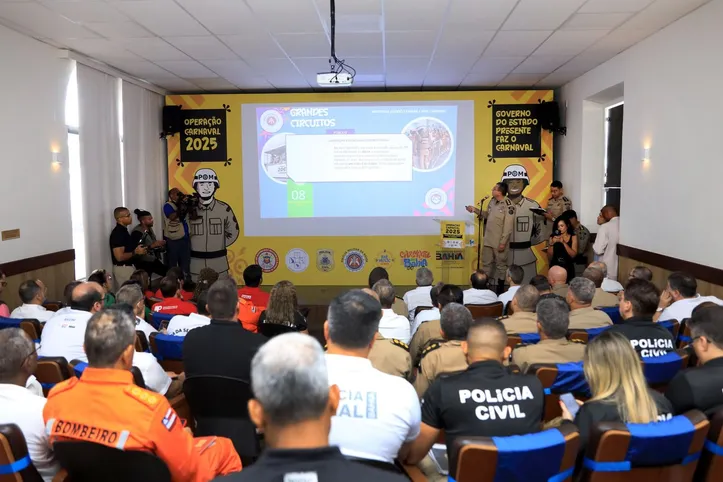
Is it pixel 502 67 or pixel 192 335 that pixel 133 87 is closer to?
pixel 502 67

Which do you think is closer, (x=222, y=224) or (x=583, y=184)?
(x=583, y=184)

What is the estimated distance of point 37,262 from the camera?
6113 mm

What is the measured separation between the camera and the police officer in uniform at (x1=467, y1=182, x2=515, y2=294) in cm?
865

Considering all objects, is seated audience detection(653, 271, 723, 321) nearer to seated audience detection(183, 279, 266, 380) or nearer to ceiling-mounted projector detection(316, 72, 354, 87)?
seated audience detection(183, 279, 266, 380)

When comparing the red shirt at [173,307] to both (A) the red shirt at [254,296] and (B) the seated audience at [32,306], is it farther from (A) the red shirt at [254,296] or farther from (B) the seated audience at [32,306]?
(B) the seated audience at [32,306]

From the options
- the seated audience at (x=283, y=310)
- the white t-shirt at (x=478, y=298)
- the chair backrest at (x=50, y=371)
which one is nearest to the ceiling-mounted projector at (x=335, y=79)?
the white t-shirt at (x=478, y=298)

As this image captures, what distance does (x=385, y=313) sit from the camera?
4.01 meters

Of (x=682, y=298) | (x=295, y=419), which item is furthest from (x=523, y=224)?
(x=295, y=419)

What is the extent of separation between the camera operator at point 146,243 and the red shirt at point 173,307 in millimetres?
3440

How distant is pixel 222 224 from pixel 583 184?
5.55 meters

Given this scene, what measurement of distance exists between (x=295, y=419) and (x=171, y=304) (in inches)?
144

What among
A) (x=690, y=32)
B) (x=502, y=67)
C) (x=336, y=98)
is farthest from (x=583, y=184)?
(x=336, y=98)

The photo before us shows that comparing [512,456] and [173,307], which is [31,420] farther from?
[173,307]

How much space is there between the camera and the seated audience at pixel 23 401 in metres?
2.02
